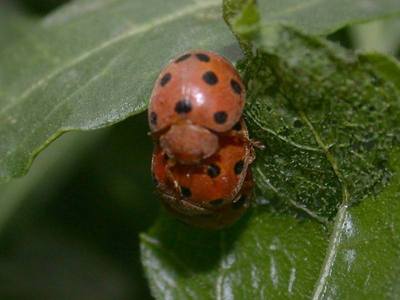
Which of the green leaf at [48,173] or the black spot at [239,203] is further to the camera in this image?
the green leaf at [48,173]

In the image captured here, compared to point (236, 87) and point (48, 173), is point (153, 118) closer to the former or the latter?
point (236, 87)

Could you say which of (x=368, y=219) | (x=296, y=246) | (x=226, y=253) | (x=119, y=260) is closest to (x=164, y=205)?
(x=226, y=253)

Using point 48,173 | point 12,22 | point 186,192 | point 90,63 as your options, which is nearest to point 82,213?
point 48,173

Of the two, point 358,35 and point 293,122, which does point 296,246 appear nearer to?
point 293,122

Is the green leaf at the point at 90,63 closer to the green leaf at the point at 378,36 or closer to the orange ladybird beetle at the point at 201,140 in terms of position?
the orange ladybird beetle at the point at 201,140

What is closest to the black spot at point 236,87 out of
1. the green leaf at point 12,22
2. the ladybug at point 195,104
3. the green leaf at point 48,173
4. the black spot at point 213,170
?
the ladybug at point 195,104

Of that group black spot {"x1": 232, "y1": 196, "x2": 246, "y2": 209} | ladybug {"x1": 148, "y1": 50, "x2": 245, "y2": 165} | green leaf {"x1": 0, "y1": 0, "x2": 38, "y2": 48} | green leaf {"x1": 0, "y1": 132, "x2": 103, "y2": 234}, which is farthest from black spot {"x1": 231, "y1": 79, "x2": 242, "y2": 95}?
green leaf {"x1": 0, "y1": 132, "x2": 103, "y2": 234}
